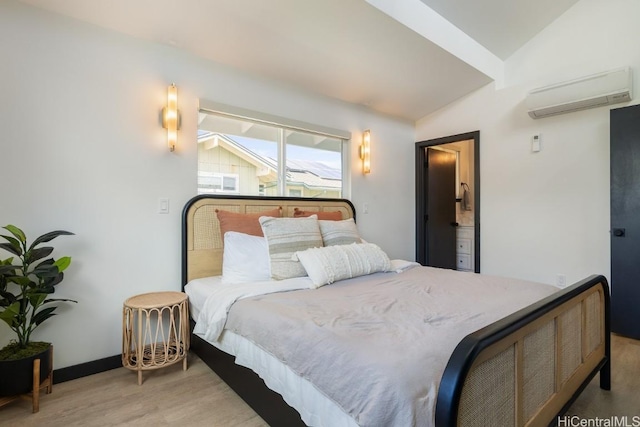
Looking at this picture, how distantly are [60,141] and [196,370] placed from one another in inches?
70.0

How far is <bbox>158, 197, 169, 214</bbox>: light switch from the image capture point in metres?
2.52

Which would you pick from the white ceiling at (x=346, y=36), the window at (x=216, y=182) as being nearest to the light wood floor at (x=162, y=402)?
the window at (x=216, y=182)

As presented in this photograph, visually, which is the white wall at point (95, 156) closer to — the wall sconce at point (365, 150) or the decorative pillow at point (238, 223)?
the decorative pillow at point (238, 223)

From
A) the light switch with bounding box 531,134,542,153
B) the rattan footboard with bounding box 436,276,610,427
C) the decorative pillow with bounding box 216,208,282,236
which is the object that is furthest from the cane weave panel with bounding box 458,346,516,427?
the light switch with bounding box 531,134,542,153

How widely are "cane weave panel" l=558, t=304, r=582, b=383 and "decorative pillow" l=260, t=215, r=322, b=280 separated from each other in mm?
1532

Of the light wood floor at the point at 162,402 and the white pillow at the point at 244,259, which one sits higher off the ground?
the white pillow at the point at 244,259

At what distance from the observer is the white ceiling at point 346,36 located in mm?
2248

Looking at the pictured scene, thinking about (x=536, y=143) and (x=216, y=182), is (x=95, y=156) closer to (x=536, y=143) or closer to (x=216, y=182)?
(x=216, y=182)

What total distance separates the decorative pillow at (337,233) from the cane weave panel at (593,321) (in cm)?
161

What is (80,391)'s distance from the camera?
204 cm

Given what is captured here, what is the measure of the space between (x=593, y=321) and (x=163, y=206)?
2941 millimetres

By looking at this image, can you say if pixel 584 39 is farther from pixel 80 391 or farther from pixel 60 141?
pixel 80 391

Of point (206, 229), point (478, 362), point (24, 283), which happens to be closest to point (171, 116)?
point (206, 229)

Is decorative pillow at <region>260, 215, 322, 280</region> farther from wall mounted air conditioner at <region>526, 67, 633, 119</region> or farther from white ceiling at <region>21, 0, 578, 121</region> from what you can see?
wall mounted air conditioner at <region>526, 67, 633, 119</region>
